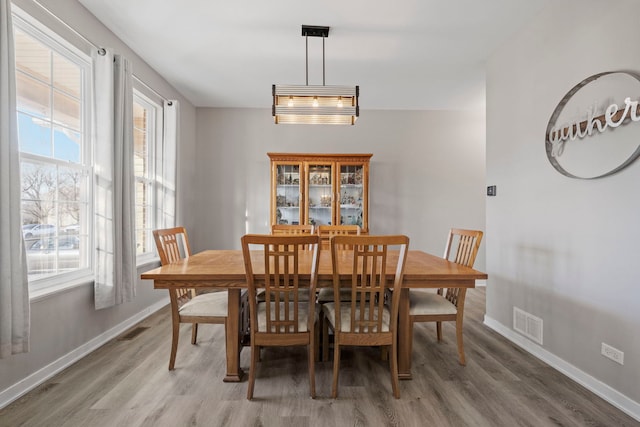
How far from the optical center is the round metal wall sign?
178cm

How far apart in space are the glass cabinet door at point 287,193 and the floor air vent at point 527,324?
8.60 ft

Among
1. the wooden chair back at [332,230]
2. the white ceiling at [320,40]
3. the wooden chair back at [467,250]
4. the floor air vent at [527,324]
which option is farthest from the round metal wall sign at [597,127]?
the wooden chair back at [332,230]

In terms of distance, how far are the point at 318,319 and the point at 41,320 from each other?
1.77 m

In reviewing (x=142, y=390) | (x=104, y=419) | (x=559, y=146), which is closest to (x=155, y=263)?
(x=142, y=390)

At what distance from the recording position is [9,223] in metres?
1.69

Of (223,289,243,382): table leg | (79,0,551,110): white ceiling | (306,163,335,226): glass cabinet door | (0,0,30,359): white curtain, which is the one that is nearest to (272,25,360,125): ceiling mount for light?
(79,0,551,110): white ceiling

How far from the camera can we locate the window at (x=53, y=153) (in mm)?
2059

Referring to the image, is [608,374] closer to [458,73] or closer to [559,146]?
[559,146]

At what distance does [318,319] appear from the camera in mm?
2279

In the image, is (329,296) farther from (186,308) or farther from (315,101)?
(315,101)

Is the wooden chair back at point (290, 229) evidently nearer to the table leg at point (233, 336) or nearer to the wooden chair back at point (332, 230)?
the wooden chair back at point (332, 230)

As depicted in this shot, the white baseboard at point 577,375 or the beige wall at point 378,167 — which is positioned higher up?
the beige wall at point 378,167

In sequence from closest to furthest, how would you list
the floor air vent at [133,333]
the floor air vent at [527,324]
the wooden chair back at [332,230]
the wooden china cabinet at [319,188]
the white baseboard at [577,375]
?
the white baseboard at [577,375]
the floor air vent at [527,324]
the floor air vent at [133,333]
the wooden chair back at [332,230]
the wooden china cabinet at [319,188]

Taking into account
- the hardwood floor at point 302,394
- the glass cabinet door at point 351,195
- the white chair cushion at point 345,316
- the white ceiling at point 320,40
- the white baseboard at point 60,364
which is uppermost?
the white ceiling at point 320,40
